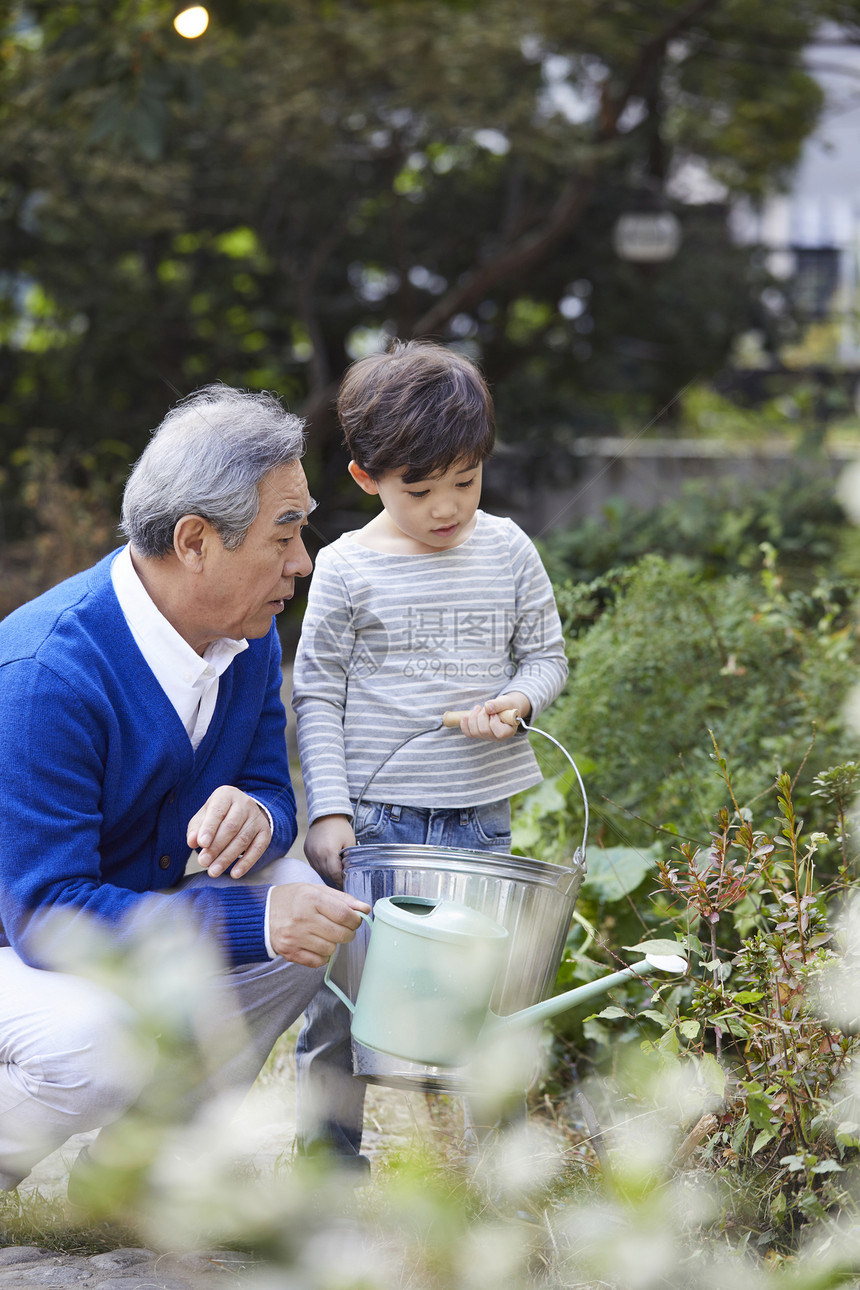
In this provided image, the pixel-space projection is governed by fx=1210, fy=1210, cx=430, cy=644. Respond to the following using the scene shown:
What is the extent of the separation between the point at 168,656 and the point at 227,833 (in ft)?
0.89

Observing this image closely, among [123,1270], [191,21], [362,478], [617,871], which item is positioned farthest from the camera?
[191,21]

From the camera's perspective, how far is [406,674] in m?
1.95

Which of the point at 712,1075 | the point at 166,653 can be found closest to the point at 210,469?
the point at 166,653

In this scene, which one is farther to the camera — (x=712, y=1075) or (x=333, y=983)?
(x=333, y=983)

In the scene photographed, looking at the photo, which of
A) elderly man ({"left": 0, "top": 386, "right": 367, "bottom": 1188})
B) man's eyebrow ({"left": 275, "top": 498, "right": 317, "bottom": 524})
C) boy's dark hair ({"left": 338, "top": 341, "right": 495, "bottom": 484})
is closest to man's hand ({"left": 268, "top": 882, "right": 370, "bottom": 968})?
elderly man ({"left": 0, "top": 386, "right": 367, "bottom": 1188})

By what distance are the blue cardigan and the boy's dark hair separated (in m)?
0.43

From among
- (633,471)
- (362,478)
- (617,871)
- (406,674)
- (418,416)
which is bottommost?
(633,471)

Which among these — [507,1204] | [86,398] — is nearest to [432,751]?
[507,1204]

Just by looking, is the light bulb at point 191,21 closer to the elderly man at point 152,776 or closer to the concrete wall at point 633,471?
the elderly man at point 152,776

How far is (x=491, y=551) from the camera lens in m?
2.00

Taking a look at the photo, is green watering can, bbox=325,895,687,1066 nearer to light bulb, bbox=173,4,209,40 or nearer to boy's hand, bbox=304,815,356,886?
boy's hand, bbox=304,815,356,886

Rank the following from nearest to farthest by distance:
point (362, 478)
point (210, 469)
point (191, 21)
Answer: point (210, 469) → point (362, 478) → point (191, 21)

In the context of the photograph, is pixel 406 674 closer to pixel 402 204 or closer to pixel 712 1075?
pixel 712 1075

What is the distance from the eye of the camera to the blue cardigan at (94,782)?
1626 mm
